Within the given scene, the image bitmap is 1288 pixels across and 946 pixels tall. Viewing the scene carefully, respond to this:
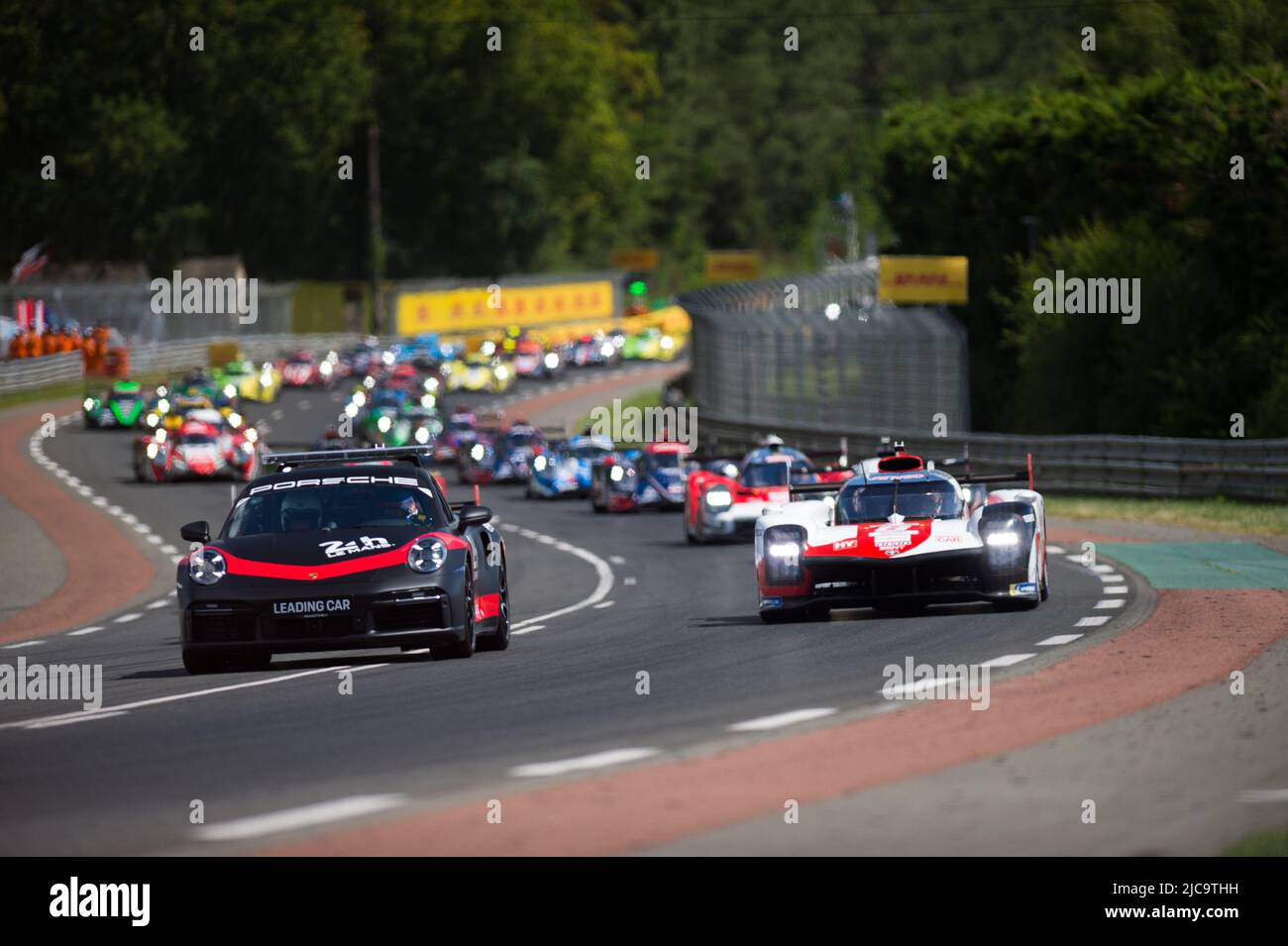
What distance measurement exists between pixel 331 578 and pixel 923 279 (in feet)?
134

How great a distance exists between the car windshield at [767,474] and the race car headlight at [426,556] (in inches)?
608

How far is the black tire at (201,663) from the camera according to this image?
15609 mm

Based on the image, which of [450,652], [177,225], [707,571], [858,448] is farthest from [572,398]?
[450,652]

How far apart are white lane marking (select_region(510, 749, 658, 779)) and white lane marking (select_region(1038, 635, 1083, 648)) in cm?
531

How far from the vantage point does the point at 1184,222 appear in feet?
150

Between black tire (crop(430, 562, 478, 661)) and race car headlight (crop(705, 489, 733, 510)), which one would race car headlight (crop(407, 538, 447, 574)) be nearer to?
black tire (crop(430, 562, 478, 661))

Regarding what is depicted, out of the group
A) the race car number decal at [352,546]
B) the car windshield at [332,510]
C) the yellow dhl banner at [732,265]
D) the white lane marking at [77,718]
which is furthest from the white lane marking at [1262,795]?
the yellow dhl banner at [732,265]

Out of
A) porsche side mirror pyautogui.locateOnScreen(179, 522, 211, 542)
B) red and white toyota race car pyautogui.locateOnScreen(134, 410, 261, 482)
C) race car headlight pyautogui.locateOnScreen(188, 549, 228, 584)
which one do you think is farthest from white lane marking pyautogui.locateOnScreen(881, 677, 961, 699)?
red and white toyota race car pyautogui.locateOnScreen(134, 410, 261, 482)

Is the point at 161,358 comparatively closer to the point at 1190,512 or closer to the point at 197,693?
the point at 1190,512

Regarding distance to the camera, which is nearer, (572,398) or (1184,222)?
(1184,222)

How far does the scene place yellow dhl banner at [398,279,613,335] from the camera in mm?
110875

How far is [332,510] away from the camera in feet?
53.8
